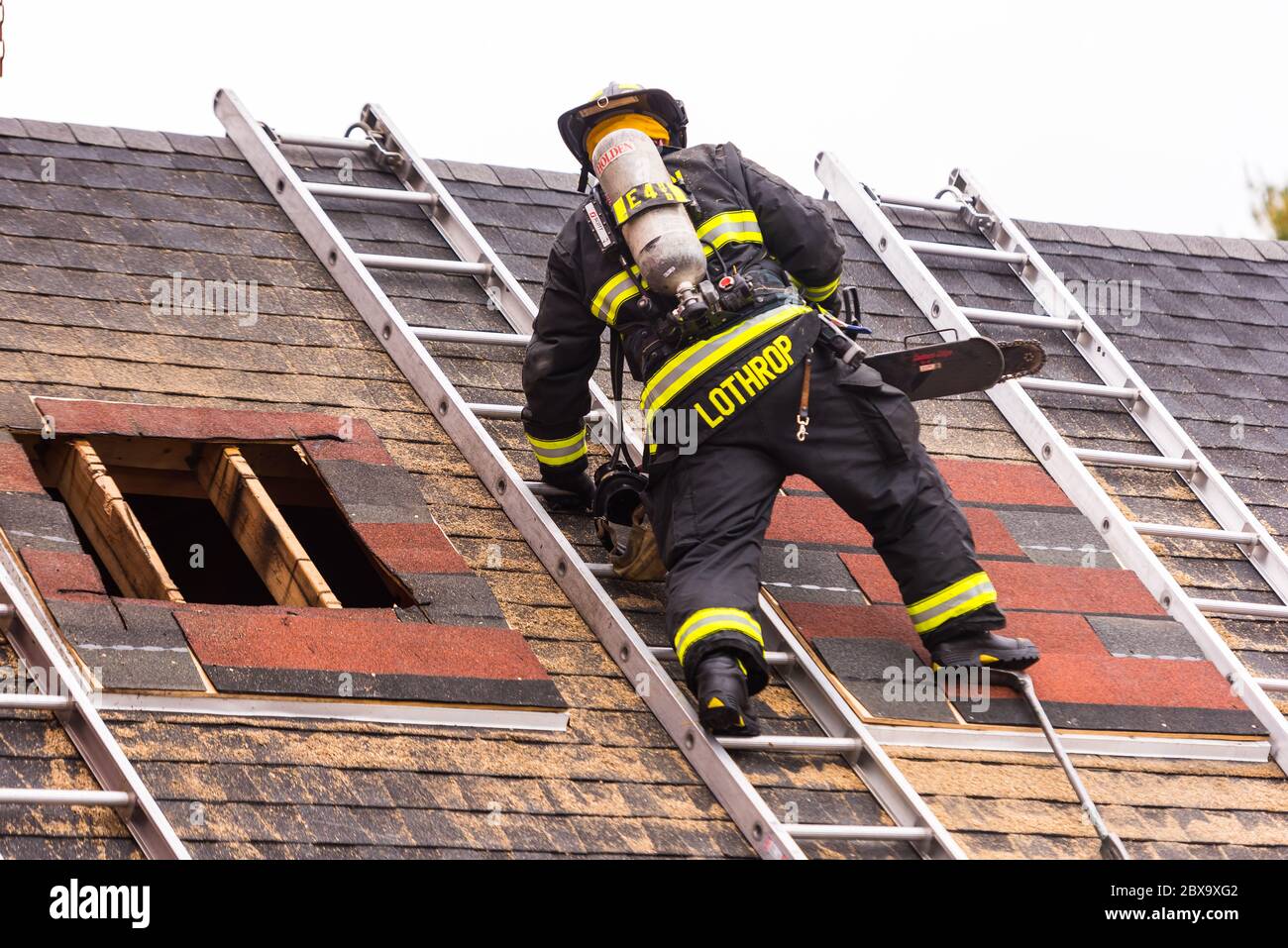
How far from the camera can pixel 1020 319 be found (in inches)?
319

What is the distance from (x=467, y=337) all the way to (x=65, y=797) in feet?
9.51

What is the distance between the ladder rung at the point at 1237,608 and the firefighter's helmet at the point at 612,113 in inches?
95.2

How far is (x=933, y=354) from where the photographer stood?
6191 millimetres

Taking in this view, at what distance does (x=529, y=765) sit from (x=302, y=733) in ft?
1.98

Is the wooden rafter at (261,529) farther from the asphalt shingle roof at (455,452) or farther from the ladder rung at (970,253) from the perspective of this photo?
the ladder rung at (970,253)

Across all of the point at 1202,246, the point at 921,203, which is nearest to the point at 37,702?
the point at 921,203

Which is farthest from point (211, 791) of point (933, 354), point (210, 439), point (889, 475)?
point (933, 354)

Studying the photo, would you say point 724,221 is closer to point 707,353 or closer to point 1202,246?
point 707,353

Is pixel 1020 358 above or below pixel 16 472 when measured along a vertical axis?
above

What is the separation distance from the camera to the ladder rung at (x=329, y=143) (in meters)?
8.06

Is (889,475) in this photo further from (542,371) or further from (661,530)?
(542,371)

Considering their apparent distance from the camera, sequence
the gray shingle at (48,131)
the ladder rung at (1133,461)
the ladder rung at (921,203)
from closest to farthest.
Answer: the ladder rung at (1133,461), the gray shingle at (48,131), the ladder rung at (921,203)

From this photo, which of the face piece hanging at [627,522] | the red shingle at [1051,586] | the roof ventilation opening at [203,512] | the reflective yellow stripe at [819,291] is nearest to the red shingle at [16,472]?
the roof ventilation opening at [203,512]
